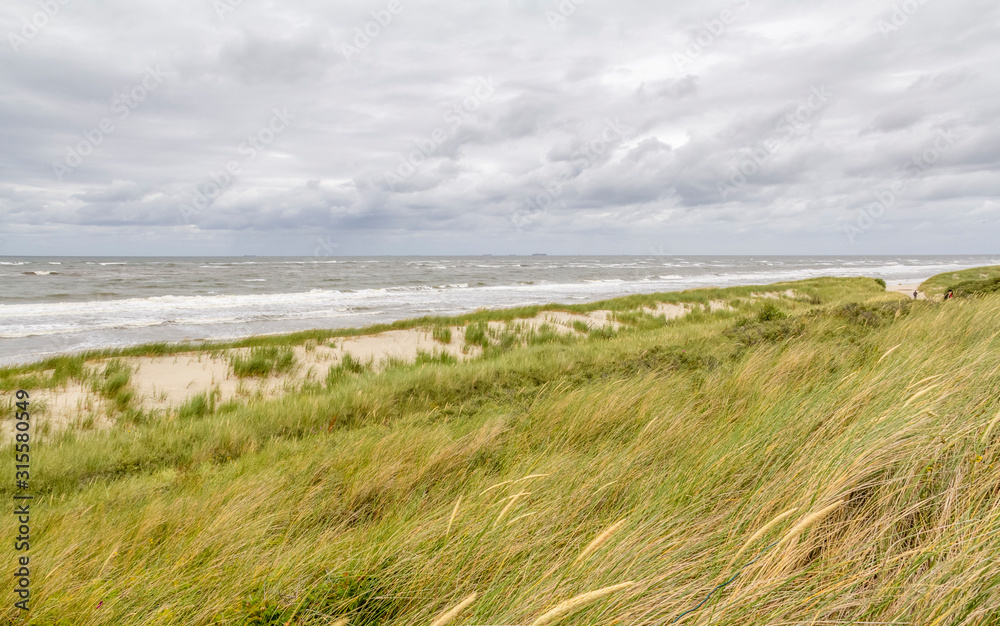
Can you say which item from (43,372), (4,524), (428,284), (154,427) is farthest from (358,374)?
(428,284)

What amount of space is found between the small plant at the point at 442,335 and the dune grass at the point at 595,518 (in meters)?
10.5

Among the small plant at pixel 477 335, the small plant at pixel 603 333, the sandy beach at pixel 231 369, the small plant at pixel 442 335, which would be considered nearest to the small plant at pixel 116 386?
the sandy beach at pixel 231 369

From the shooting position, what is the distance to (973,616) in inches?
61.1

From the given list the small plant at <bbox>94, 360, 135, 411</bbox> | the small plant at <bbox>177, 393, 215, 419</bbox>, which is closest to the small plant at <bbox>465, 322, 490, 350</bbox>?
the small plant at <bbox>177, 393, 215, 419</bbox>

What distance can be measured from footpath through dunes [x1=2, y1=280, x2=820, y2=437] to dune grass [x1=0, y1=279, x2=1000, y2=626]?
3890 millimetres

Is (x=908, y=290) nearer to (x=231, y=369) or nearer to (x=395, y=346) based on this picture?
(x=395, y=346)

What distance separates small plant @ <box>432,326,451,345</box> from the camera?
1645 centimetres

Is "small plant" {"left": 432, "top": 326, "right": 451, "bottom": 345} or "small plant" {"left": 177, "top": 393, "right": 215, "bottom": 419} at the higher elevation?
"small plant" {"left": 432, "top": 326, "right": 451, "bottom": 345}

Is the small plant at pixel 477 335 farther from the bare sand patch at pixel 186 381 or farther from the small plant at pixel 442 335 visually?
the bare sand patch at pixel 186 381

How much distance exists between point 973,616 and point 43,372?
15.4 meters

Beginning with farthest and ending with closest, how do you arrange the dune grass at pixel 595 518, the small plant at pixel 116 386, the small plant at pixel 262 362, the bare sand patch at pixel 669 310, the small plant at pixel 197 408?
the bare sand patch at pixel 669 310 < the small plant at pixel 262 362 < the small plant at pixel 116 386 < the small plant at pixel 197 408 < the dune grass at pixel 595 518

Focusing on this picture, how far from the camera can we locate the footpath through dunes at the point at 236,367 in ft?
31.0

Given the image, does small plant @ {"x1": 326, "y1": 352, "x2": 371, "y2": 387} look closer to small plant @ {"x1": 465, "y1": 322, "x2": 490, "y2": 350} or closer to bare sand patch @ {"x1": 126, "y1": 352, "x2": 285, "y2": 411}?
bare sand patch @ {"x1": 126, "y1": 352, "x2": 285, "y2": 411}

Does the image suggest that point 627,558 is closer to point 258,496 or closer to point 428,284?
point 258,496
